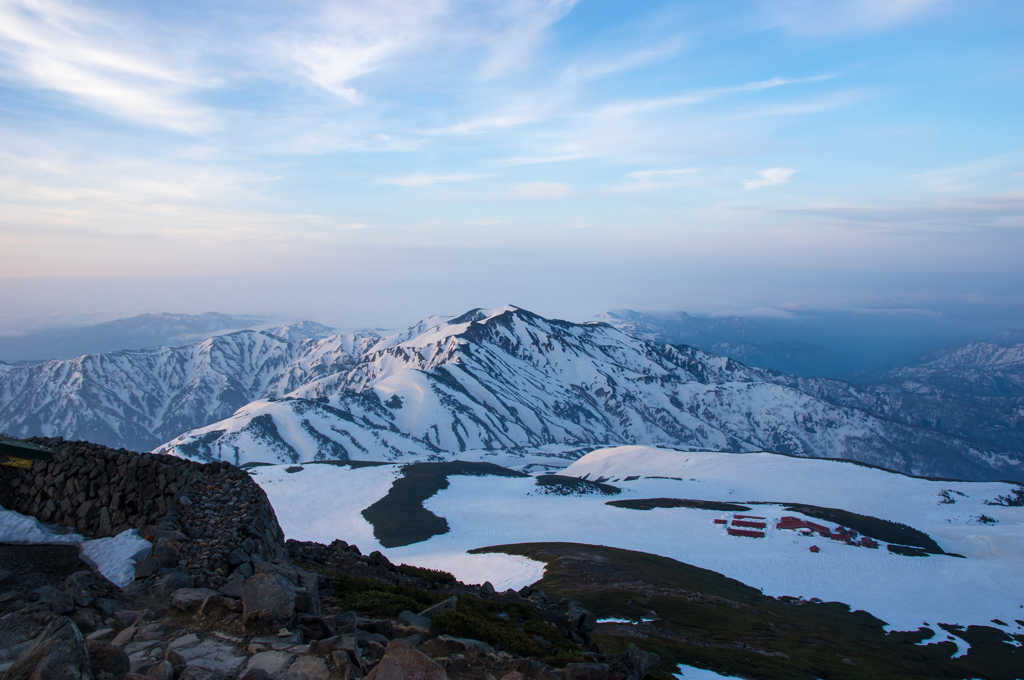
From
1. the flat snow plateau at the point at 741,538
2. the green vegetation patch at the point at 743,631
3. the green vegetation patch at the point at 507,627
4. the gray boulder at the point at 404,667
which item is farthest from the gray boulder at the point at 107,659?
the flat snow plateau at the point at 741,538

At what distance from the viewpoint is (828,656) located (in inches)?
1362

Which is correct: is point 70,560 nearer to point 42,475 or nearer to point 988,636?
point 42,475

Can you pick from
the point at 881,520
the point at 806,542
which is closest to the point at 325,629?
the point at 806,542

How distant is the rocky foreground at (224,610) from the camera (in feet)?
31.4

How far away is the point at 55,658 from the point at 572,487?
110 m

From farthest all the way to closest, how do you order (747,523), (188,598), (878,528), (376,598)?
(878,528) → (747,523) → (376,598) → (188,598)

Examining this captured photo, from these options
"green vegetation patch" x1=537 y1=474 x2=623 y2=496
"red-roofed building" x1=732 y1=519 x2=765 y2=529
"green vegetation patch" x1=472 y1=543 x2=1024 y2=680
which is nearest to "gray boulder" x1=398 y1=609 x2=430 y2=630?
"green vegetation patch" x1=472 y1=543 x2=1024 y2=680

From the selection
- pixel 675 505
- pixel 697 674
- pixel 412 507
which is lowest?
pixel 412 507

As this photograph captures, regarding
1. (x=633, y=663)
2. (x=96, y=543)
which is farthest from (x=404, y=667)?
(x=96, y=543)

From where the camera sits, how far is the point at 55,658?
7562 mm

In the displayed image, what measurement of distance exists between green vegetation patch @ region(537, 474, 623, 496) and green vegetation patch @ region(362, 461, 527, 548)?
57.9 feet

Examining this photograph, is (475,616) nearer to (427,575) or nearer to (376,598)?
(376,598)

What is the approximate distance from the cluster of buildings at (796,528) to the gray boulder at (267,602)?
259ft

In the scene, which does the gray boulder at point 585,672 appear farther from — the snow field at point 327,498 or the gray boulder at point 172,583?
the snow field at point 327,498
